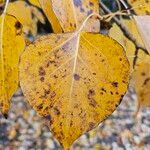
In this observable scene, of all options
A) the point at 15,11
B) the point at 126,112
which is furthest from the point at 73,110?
the point at 126,112

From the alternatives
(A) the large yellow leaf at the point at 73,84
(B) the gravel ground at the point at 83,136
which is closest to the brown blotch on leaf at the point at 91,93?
(A) the large yellow leaf at the point at 73,84

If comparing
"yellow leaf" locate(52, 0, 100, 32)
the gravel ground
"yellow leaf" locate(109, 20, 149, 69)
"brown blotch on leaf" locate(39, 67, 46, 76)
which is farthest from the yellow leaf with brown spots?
the gravel ground

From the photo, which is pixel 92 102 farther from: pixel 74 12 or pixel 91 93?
pixel 74 12

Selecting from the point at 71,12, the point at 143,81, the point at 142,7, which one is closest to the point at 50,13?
the point at 71,12

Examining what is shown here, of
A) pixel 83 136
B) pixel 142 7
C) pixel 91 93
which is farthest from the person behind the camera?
pixel 83 136

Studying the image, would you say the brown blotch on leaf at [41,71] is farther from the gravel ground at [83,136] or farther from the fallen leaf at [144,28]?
the gravel ground at [83,136]

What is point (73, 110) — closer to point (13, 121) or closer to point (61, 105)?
point (61, 105)
